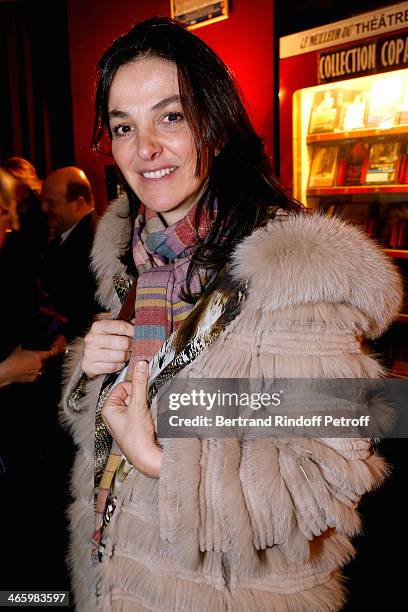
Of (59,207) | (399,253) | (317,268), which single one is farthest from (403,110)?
(59,207)

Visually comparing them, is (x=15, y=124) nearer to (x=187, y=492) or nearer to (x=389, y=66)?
(x=389, y=66)

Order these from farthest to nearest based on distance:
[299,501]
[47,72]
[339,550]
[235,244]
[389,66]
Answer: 1. [47,72]
2. [389,66]
3. [235,244]
4. [339,550]
5. [299,501]

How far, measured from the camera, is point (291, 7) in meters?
3.46

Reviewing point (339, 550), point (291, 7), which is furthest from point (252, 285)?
point (291, 7)

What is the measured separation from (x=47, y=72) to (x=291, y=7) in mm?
4382

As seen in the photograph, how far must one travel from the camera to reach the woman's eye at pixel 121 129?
4.27ft

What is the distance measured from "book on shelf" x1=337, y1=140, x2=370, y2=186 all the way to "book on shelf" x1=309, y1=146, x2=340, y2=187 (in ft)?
0.18

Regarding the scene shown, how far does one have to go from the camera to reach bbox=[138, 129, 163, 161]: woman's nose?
1234mm

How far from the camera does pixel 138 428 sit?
1.10 metres

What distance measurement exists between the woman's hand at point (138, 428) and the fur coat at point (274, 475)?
0.05 meters

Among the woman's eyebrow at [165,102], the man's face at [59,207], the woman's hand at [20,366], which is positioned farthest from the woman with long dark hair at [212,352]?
the man's face at [59,207]

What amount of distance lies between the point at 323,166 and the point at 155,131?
8.81ft

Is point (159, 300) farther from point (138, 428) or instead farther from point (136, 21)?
point (136, 21)

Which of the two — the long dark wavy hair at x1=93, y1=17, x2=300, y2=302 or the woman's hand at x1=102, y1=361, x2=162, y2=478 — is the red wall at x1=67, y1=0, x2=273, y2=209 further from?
the woman's hand at x1=102, y1=361, x2=162, y2=478
